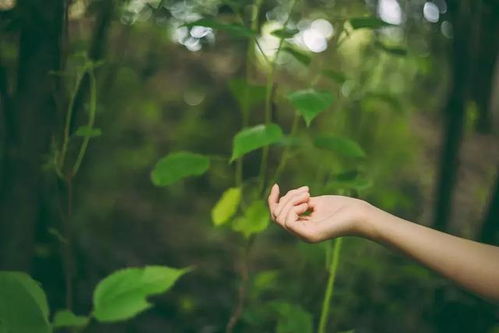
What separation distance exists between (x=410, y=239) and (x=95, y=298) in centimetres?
56

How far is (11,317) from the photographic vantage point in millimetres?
856

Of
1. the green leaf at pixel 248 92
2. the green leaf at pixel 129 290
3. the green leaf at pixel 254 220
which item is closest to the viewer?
the green leaf at pixel 129 290

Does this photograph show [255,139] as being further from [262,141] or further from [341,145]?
[341,145]

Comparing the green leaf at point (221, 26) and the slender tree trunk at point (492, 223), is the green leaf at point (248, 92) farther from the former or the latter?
the slender tree trunk at point (492, 223)

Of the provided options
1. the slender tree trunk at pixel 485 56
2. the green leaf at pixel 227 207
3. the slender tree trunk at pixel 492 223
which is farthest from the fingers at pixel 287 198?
the slender tree trunk at pixel 485 56

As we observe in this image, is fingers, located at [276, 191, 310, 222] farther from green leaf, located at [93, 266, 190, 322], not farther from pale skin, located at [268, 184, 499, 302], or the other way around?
green leaf, located at [93, 266, 190, 322]

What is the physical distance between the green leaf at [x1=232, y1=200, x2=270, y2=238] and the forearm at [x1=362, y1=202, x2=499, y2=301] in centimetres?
44

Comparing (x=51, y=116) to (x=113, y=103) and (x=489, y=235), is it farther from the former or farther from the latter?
(x=489, y=235)

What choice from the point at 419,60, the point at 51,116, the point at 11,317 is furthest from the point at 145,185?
the point at 11,317

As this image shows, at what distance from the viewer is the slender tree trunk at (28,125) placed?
1172mm

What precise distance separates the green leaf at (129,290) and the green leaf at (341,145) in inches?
15.4

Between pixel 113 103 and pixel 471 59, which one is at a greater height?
pixel 471 59

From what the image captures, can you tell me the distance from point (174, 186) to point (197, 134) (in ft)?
1.13

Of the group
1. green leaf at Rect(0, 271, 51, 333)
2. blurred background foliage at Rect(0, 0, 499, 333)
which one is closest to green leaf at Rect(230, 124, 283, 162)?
blurred background foliage at Rect(0, 0, 499, 333)
